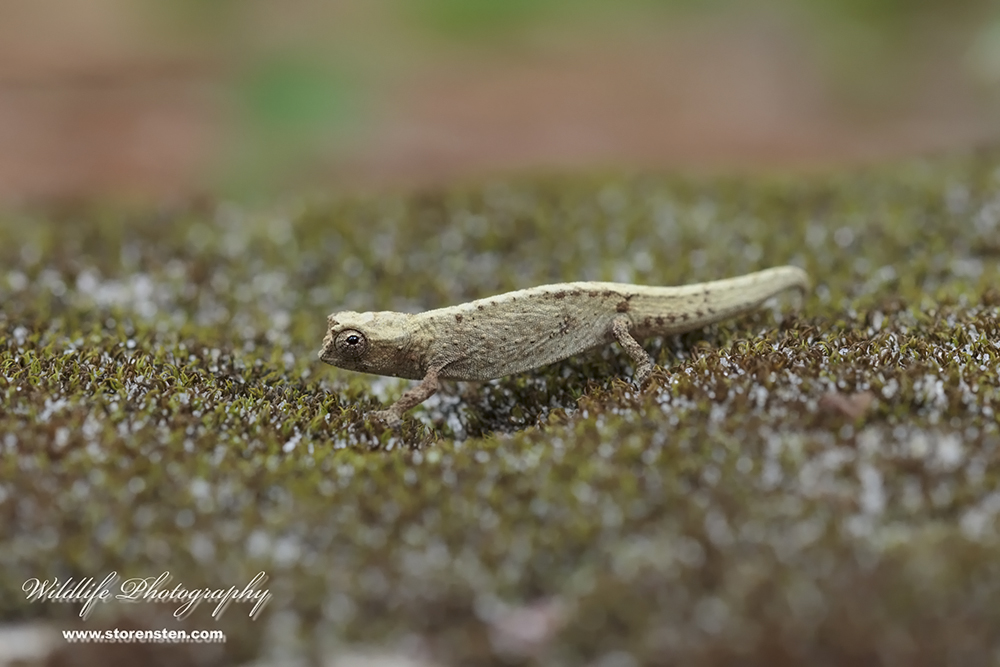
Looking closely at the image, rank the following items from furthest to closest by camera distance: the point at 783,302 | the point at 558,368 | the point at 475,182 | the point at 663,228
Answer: the point at 475,182, the point at 663,228, the point at 783,302, the point at 558,368

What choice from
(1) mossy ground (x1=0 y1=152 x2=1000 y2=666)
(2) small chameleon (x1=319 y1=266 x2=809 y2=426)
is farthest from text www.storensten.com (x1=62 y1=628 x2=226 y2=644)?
(2) small chameleon (x1=319 y1=266 x2=809 y2=426)

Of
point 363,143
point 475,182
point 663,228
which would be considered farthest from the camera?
point 363,143

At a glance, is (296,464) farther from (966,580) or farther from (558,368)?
(966,580)

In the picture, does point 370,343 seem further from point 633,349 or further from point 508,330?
point 633,349

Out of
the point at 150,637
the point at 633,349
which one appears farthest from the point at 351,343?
the point at 150,637

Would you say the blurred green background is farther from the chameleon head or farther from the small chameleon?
the chameleon head

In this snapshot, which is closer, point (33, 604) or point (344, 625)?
point (344, 625)

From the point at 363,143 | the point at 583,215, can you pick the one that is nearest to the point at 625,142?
the point at 363,143
